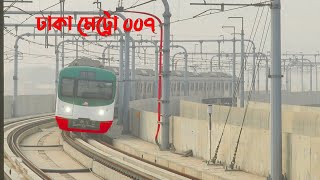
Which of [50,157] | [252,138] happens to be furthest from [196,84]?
[252,138]

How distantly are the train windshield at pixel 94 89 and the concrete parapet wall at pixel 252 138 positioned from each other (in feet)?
6.92

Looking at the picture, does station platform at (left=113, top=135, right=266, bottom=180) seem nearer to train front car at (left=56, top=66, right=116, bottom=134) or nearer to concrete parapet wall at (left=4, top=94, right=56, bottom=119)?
train front car at (left=56, top=66, right=116, bottom=134)

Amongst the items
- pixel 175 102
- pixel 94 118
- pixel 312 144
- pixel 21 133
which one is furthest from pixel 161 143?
pixel 175 102

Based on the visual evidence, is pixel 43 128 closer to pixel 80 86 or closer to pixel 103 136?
pixel 103 136

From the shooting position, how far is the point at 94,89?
2598 cm

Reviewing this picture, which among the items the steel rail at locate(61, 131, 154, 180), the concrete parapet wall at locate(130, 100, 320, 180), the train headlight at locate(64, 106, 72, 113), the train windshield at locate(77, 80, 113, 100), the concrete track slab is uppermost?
the train windshield at locate(77, 80, 113, 100)

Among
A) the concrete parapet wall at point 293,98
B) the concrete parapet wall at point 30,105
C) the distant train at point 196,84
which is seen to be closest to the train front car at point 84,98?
the concrete parapet wall at point 30,105

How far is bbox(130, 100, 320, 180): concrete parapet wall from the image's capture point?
1485 centimetres

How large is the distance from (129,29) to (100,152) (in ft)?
26.1

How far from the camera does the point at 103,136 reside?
30.3m

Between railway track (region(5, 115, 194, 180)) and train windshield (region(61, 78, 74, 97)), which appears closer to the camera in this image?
railway track (region(5, 115, 194, 180))

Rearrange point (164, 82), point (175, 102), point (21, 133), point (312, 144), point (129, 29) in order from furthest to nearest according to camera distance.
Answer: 1. point (175, 102)
2. point (21, 133)
3. point (129, 29)
4. point (164, 82)
5. point (312, 144)

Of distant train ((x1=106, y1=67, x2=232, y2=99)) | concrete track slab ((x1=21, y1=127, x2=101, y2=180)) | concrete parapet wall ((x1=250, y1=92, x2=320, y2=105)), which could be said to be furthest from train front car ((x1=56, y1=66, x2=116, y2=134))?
concrete parapet wall ((x1=250, y1=92, x2=320, y2=105))

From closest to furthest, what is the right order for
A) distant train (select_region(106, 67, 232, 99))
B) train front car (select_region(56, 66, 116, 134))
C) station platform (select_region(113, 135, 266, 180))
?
station platform (select_region(113, 135, 266, 180)), train front car (select_region(56, 66, 116, 134)), distant train (select_region(106, 67, 232, 99))
